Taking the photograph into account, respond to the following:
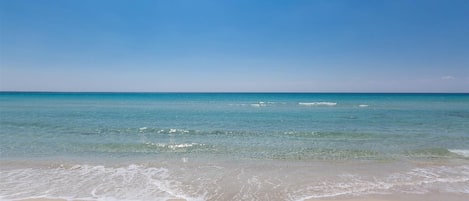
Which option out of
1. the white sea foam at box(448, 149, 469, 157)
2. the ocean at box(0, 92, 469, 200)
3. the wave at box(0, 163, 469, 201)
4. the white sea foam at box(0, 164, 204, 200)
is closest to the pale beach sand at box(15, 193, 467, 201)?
the ocean at box(0, 92, 469, 200)

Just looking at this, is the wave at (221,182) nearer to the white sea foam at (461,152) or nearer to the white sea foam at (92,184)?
the white sea foam at (92,184)

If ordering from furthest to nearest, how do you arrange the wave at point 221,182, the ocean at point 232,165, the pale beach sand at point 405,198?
1. the ocean at point 232,165
2. the wave at point 221,182
3. the pale beach sand at point 405,198

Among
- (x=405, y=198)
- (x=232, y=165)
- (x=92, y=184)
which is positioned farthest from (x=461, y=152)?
(x=92, y=184)

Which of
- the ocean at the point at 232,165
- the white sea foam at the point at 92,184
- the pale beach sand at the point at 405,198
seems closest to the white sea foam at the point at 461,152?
the ocean at the point at 232,165

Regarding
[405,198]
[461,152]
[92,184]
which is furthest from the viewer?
[461,152]

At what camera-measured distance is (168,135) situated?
47.0 ft

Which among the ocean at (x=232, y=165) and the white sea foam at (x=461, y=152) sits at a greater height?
the white sea foam at (x=461, y=152)

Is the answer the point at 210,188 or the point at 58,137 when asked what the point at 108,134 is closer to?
the point at 58,137

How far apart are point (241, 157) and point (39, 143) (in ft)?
28.8

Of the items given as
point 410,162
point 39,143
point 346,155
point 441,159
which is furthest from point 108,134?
point 441,159

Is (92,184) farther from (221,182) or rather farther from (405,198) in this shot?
(405,198)

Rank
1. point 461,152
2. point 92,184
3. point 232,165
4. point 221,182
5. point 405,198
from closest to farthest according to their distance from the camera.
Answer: point 405,198, point 92,184, point 221,182, point 232,165, point 461,152

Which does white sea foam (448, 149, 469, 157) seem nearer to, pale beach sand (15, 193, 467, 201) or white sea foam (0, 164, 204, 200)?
pale beach sand (15, 193, 467, 201)

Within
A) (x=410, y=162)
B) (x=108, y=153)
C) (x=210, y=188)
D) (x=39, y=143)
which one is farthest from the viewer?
(x=39, y=143)
